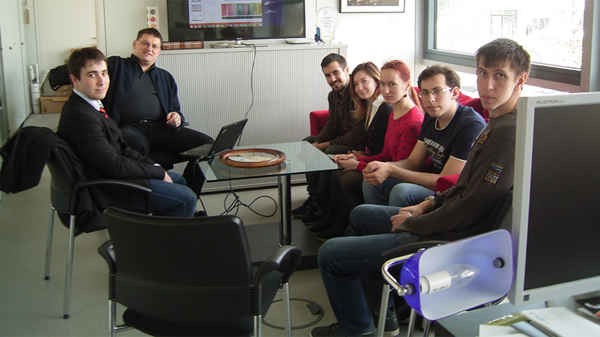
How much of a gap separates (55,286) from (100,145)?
2.74 feet

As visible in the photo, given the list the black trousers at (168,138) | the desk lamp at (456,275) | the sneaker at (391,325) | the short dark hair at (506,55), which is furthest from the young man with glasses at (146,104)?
the desk lamp at (456,275)

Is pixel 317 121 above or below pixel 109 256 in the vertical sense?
above

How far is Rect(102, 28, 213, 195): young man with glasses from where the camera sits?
12.3 feet

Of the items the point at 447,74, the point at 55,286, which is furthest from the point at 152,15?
the point at 447,74

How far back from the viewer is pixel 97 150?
2.59 m

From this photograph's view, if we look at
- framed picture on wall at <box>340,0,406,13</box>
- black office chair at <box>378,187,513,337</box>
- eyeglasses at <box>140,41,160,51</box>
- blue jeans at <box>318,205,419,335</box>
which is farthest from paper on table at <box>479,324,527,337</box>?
framed picture on wall at <box>340,0,406,13</box>

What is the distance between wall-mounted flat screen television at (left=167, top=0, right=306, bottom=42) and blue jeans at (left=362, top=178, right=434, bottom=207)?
2.12m

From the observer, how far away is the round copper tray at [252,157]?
2.64m

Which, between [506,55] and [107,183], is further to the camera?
[107,183]

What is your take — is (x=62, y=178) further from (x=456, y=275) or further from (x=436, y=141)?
(x=456, y=275)

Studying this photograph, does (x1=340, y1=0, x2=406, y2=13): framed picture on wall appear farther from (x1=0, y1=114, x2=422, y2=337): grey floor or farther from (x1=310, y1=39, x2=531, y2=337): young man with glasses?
(x1=310, y1=39, x2=531, y2=337): young man with glasses

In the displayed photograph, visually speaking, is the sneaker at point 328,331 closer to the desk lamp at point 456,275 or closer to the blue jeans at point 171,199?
the blue jeans at point 171,199

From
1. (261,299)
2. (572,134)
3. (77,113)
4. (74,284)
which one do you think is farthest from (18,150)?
(572,134)

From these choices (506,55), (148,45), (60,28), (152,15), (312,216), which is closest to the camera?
(506,55)
